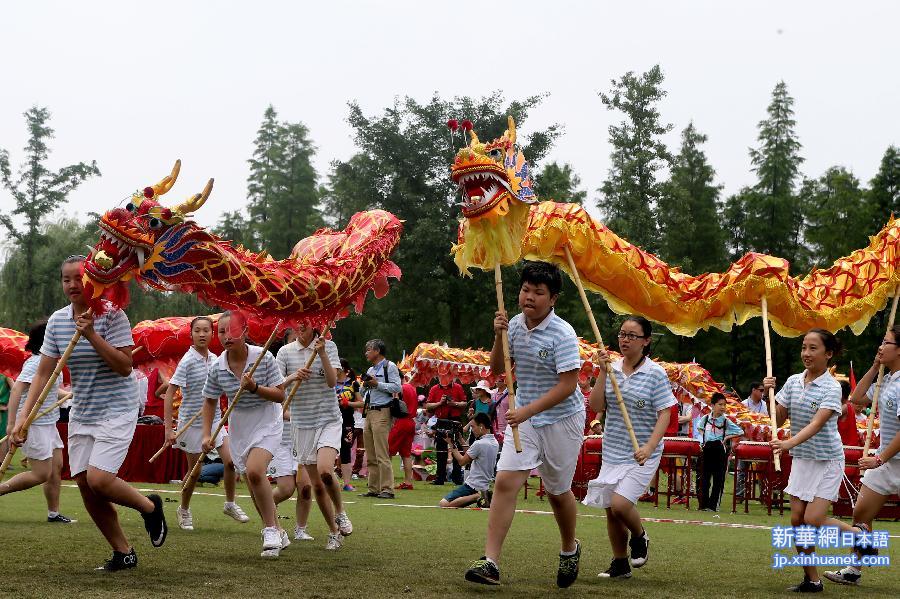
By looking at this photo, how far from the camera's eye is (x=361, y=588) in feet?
21.9

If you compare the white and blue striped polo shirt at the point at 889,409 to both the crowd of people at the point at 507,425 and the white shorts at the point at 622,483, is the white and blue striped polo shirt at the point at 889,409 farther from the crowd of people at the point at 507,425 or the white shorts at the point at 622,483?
the white shorts at the point at 622,483

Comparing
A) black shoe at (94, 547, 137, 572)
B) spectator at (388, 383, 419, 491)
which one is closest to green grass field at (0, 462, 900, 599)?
black shoe at (94, 547, 137, 572)

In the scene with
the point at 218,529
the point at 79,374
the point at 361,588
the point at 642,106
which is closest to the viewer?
the point at 361,588

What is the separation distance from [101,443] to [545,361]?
2899 millimetres

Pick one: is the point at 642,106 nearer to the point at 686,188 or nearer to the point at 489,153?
the point at 686,188

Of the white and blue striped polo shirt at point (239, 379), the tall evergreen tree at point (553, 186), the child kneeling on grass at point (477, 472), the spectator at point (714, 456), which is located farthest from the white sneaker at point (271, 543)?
the tall evergreen tree at point (553, 186)

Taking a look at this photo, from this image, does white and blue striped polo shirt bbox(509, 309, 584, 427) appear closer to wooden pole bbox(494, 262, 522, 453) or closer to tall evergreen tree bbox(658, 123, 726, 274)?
wooden pole bbox(494, 262, 522, 453)

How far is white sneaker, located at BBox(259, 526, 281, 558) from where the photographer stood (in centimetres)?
809

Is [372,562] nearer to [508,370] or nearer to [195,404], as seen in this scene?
[508,370]

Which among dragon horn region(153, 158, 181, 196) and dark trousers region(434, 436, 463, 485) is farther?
dark trousers region(434, 436, 463, 485)

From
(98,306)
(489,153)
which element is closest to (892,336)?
(489,153)

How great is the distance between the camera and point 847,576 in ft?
25.5

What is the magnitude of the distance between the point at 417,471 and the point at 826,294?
1061 centimetres

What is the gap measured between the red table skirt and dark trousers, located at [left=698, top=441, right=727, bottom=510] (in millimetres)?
7663
